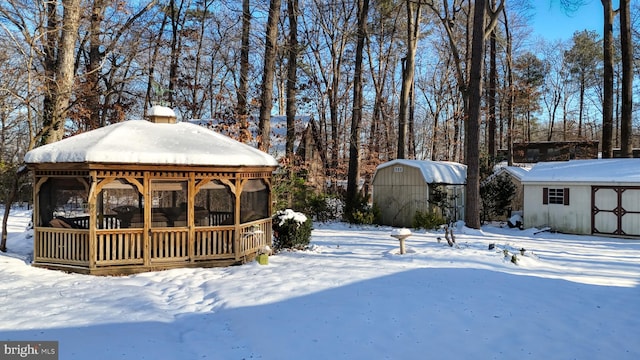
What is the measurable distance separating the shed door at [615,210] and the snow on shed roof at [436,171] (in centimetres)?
488

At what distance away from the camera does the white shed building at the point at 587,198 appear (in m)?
14.1

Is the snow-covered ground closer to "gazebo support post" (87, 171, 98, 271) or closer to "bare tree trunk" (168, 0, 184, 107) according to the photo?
"gazebo support post" (87, 171, 98, 271)

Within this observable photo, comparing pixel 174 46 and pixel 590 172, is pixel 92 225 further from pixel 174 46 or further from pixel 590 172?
pixel 174 46

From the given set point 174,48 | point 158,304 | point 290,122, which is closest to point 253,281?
point 158,304

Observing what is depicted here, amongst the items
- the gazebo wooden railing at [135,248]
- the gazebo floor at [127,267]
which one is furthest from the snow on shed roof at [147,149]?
the gazebo floor at [127,267]

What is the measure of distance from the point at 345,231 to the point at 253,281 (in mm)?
7751

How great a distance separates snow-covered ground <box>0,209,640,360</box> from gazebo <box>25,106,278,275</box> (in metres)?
0.38

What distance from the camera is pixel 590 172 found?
15203 millimetres

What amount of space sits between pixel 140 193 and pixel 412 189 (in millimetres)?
10843

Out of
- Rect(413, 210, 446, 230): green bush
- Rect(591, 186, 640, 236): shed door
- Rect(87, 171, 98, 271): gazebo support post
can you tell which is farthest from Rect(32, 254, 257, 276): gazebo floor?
Rect(591, 186, 640, 236): shed door

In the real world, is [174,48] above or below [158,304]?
above

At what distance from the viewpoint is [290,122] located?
766 inches

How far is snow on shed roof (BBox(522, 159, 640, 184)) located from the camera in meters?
14.3

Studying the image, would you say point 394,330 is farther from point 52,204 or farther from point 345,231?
point 345,231
